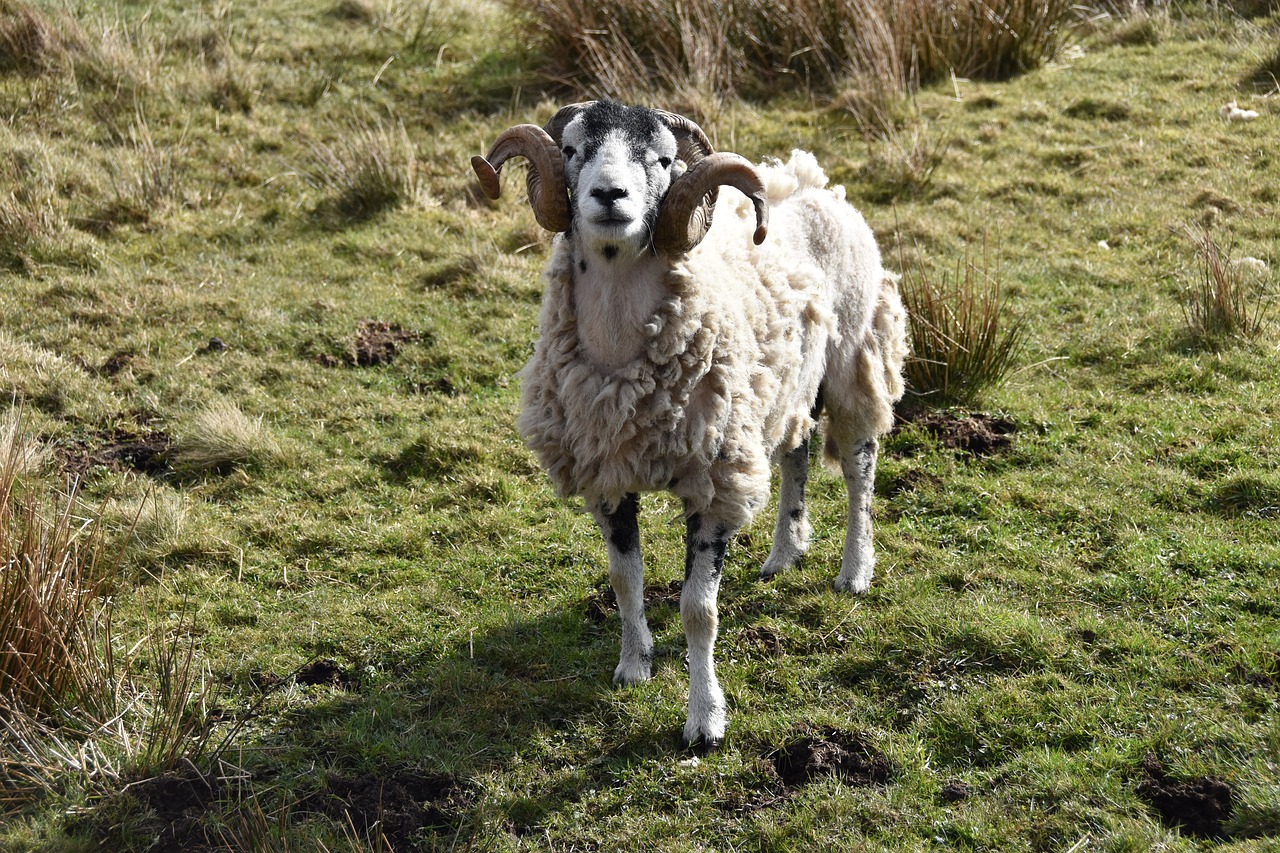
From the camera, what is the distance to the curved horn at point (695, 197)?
14.4 feet

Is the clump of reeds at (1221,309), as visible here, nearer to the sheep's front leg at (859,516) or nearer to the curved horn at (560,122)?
the sheep's front leg at (859,516)

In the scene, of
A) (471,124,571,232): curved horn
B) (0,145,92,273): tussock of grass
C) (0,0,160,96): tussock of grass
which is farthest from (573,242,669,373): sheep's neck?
(0,0,160,96): tussock of grass

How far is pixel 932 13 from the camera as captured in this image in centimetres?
1140

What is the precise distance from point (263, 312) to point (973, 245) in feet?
17.4

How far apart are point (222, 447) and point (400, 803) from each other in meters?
3.02

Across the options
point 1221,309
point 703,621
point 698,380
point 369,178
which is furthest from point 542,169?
point 369,178

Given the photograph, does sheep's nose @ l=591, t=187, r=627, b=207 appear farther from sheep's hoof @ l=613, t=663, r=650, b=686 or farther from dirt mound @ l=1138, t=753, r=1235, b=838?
dirt mound @ l=1138, t=753, r=1235, b=838

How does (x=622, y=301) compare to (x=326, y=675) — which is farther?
(x=326, y=675)

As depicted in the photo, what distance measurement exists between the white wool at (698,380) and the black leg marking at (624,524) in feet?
0.38

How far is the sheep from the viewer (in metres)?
4.42

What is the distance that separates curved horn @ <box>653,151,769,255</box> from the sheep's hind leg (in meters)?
1.73

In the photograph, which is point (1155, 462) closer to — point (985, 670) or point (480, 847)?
point (985, 670)

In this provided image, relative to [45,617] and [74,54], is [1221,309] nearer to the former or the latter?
[45,617]

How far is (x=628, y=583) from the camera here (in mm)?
4922
